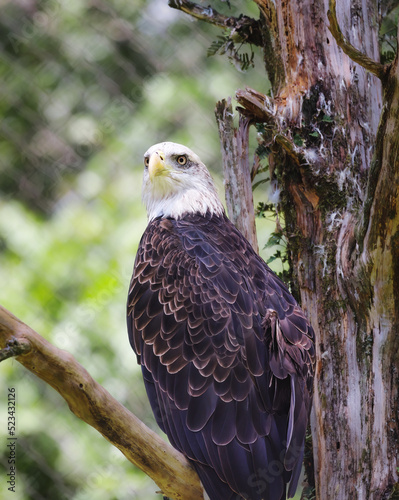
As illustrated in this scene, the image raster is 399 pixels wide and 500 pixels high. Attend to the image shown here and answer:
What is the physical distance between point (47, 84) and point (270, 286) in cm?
192

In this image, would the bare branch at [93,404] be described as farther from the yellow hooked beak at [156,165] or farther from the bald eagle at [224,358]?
the yellow hooked beak at [156,165]

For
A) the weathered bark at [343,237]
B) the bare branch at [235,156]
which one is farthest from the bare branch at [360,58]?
the bare branch at [235,156]

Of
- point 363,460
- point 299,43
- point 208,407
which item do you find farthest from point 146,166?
point 363,460

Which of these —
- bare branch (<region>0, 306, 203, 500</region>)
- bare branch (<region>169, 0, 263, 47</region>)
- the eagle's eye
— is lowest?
bare branch (<region>0, 306, 203, 500</region>)

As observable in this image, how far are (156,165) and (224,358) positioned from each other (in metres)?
0.97

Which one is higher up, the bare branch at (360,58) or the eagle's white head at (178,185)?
the eagle's white head at (178,185)

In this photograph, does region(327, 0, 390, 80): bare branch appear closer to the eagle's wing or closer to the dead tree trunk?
the dead tree trunk

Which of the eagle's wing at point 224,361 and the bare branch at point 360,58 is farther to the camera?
the eagle's wing at point 224,361

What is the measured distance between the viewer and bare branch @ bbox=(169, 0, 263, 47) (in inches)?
109

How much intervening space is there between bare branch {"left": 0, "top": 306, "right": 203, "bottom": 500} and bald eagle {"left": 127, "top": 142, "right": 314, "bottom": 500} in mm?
136

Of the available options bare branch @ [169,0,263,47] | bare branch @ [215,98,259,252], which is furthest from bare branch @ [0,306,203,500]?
bare branch @ [169,0,263,47]

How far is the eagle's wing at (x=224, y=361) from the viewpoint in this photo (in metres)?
Result: 2.08

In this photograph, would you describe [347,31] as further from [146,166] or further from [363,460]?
[363,460]

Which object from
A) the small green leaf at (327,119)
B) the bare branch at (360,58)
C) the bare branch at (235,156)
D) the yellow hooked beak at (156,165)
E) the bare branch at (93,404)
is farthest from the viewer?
the yellow hooked beak at (156,165)
